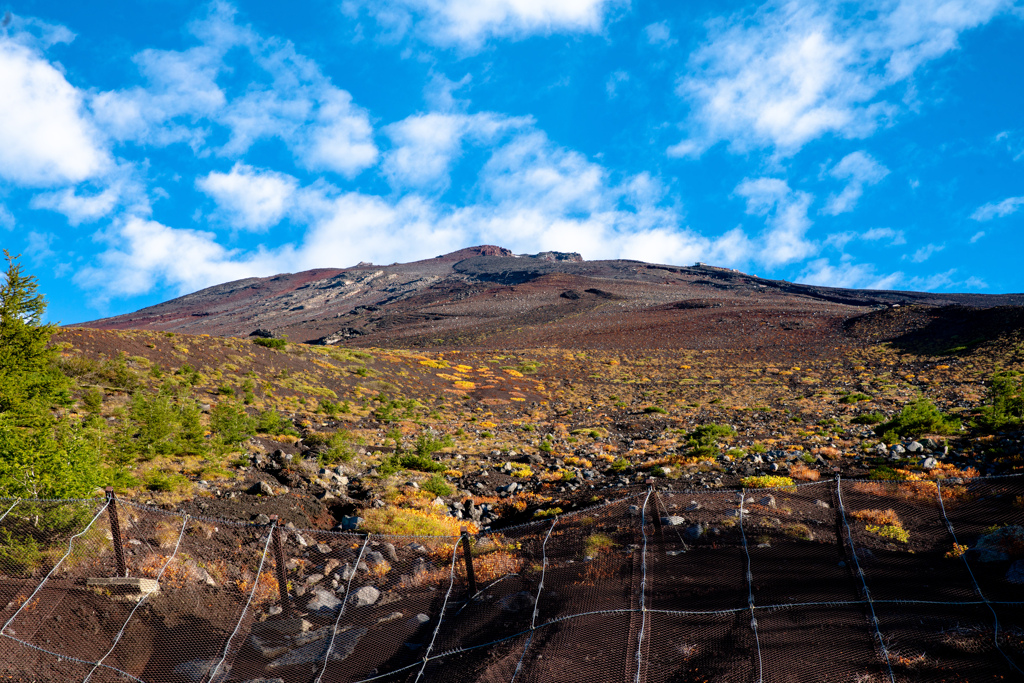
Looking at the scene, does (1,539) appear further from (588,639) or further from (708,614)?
(708,614)

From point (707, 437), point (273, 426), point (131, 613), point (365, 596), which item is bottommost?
point (365, 596)

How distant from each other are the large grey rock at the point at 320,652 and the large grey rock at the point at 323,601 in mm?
546

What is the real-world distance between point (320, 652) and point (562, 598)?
10.4ft

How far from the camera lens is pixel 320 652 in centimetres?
602

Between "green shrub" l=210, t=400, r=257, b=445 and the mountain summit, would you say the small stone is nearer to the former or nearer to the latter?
"green shrub" l=210, t=400, r=257, b=445

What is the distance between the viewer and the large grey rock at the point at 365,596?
6816 millimetres

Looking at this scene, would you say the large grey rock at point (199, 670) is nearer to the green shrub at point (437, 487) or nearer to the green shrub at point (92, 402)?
the green shrub at point (437, 487)

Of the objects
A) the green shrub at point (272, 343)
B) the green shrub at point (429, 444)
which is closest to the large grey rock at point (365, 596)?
the green shrub at point (429, 444)

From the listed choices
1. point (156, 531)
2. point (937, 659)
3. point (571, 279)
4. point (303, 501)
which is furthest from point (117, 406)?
point (571, 279)

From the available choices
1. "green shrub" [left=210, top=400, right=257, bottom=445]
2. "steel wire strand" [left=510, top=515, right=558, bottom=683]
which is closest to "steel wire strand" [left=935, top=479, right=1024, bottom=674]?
"steel wire strand" [left=510, top=515, right=558, bottom=683]

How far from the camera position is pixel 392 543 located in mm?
8102

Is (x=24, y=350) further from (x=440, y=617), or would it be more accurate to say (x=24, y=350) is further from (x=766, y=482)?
(x=766, y=482)

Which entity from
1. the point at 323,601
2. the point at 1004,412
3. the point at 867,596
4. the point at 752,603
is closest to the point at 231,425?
the point at 323,601

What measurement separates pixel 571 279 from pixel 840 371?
244 ft
